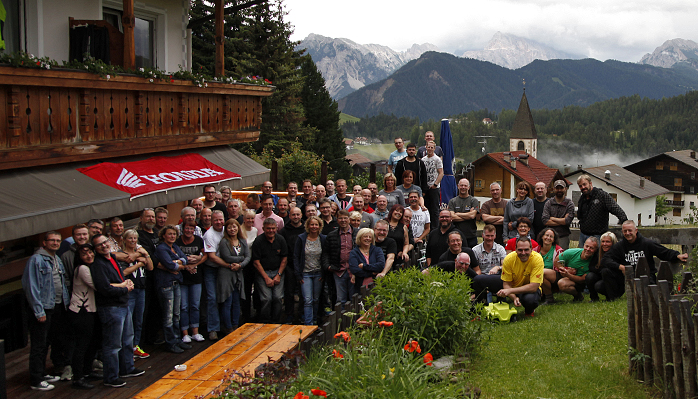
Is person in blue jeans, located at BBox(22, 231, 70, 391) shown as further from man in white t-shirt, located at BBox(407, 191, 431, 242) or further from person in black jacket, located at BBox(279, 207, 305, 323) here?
man in white t-shirt, located at BBox(407, 191, 431, 242)

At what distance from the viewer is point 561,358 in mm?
6266

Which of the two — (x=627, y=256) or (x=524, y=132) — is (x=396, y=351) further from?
(x=524, y=132)

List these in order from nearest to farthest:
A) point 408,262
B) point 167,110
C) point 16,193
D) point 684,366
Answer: point 684,366, point 16,193, point 408,262, point 167,110

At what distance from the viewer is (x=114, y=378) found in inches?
270

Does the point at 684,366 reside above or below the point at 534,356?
above

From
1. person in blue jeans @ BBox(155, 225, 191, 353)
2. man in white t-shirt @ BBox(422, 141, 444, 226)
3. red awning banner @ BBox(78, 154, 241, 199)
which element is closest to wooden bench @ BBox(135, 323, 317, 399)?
person in blue jeans @ BBox(155, 225, 191, 353)

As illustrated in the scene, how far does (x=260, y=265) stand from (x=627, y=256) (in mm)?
5053

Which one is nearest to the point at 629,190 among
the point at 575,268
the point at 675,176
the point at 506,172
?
the point at 506,172

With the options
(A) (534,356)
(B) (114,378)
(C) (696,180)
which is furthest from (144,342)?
(C) (696,180)

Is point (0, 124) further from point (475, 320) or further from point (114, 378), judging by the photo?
point (475, 320)

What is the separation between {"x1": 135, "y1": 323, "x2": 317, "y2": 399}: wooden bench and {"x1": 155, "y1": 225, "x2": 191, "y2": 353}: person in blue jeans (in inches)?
66.2

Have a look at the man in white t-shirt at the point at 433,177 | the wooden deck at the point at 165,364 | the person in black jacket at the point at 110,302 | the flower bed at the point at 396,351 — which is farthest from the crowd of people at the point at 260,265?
the man in white t-shirt at the point at 433,177

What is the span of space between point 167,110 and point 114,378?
652cm

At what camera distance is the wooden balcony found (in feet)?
27.9
